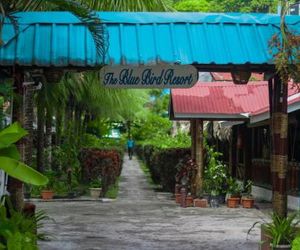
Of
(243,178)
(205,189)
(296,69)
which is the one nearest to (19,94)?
(296,69)

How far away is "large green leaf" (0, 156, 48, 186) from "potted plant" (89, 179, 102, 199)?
48.6ft

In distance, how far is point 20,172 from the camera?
618cm

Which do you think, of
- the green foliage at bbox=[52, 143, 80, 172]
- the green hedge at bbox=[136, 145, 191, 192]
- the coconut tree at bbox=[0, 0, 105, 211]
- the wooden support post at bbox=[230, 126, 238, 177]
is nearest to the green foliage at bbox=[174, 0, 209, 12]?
the wooden support post at bbox=[230, 126, 238, 177]

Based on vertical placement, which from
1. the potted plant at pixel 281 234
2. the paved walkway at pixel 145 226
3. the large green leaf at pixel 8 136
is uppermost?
the large green leaf at pixel 8 136

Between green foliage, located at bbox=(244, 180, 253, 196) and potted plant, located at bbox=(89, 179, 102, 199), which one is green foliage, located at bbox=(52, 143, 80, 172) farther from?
green foliage, located at bbox=(244, 180, 253, 196)

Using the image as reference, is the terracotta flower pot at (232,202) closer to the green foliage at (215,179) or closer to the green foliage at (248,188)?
the green foliage at (215,179)

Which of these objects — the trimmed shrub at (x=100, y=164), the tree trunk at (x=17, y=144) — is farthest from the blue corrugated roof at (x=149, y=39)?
the trimmed shrub at (x=100, y=164)

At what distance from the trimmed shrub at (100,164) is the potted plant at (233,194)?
4134 millimetres

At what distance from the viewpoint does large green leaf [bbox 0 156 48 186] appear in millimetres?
6148

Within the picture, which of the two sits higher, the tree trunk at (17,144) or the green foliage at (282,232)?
the tree trunk at (17,144)

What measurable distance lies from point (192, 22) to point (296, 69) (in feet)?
6.49

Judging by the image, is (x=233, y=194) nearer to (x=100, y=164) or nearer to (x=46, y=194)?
(x=100, y=164)

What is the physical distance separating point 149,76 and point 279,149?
2.28m

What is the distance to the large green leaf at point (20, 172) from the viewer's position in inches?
242
